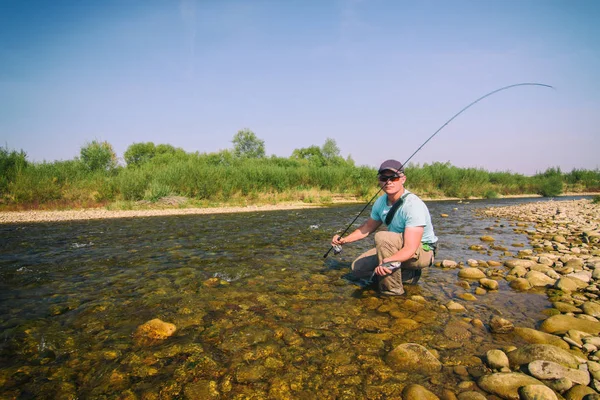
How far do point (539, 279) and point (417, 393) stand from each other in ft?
12.5

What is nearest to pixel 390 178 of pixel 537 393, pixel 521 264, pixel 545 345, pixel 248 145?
pixel 545 345

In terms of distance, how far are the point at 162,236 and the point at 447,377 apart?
8.93m

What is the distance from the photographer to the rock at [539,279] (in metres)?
4.61

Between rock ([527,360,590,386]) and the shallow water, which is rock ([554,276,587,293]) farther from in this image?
rock ([527,360,590,386])

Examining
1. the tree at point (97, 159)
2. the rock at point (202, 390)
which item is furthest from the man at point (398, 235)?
the tree at point (97, 159)

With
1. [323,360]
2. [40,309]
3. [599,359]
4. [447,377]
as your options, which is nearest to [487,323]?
[599,359]

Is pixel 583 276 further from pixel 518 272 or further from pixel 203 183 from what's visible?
pixel 203 183

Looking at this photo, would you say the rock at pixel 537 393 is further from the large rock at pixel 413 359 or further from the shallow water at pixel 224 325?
Answer: the large rock at pixel 413 359

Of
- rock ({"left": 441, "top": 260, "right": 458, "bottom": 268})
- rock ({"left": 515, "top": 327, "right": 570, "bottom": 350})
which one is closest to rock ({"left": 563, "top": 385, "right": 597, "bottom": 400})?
rock ({"left": 515, "top": 327, "right": 570, "bottom": 350})

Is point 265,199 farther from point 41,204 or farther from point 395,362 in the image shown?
point 395,362

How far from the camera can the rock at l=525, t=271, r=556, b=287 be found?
461 centimetres

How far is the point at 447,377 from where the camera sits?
2.51 metres

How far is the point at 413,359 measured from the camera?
2.72 metres

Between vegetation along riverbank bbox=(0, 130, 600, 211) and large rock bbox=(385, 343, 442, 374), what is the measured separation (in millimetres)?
18421
